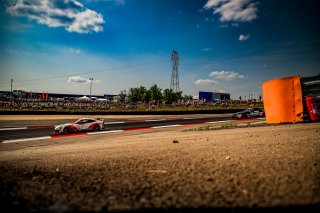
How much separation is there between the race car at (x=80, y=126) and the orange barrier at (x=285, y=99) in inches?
521

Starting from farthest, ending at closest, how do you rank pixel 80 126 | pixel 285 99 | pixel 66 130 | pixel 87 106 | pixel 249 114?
pixel 87 106
pixel 249 114
pixel 80 126
pixel 66 130
pixel 285 99

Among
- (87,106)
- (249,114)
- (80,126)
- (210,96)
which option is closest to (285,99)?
(249,114)

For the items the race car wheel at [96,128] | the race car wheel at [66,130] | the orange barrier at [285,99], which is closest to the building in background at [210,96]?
the race car wheel at [96,128]

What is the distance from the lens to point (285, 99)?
400 inches

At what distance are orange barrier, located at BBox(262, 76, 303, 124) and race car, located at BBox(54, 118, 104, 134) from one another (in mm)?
13238

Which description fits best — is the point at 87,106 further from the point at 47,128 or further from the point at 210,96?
the point at 210,96

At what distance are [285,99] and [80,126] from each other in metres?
14.7

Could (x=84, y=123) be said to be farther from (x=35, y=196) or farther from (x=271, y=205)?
(x=271, y=205)

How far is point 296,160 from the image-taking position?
2.84 metres

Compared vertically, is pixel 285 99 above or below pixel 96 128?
above

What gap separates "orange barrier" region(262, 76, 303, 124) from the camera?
9930 mm

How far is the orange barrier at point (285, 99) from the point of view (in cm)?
993

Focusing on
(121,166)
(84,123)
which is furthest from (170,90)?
(121,166)

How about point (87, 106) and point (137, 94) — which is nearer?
point (87, 106)
